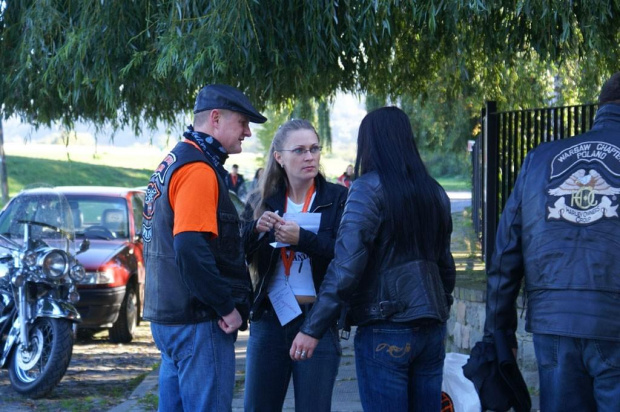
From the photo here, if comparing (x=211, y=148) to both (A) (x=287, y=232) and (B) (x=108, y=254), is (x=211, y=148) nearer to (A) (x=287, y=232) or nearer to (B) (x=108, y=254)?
(A) (x=287, y=232)

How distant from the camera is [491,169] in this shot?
8.66m

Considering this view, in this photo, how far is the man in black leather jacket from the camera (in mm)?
3348

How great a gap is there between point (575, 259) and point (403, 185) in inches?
29.7

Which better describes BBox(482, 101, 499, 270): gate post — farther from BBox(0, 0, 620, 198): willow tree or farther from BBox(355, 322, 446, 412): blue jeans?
BBox(355, 322, 446, 412): blue jeans

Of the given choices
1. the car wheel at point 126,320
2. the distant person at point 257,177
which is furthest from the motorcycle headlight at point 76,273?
the car wheel at point 126,320

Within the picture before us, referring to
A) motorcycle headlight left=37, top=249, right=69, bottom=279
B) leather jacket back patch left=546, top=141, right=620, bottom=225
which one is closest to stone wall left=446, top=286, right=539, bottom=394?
motorcycle headlight left=37, top=249, right=69, bottom=279

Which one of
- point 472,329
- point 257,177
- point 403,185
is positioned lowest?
point 472,329

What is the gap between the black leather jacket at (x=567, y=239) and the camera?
336 centimetres

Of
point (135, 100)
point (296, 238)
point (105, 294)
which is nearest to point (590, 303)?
point (296, 238)

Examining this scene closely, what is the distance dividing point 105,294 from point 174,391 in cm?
571

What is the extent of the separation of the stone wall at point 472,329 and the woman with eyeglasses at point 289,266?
301 cm

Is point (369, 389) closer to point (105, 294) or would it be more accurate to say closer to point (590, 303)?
point (590, 303)

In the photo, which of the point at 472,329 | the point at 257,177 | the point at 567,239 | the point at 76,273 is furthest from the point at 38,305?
the point at 257,177

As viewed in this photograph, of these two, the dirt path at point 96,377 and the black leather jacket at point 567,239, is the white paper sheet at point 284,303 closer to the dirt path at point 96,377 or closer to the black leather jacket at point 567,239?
the black leather jacket at point 567,239
